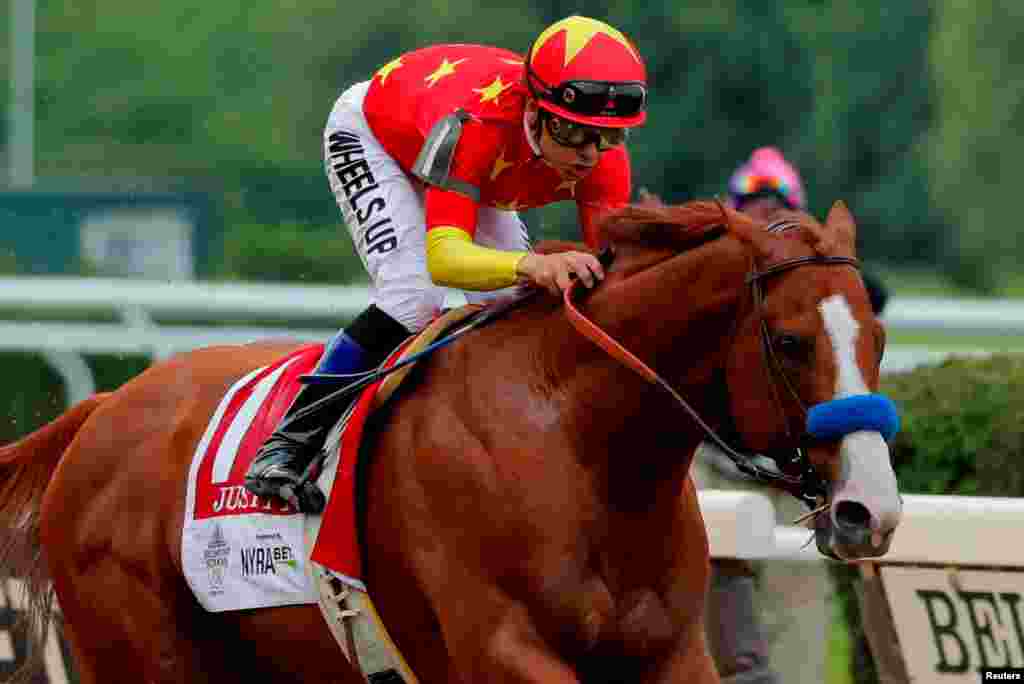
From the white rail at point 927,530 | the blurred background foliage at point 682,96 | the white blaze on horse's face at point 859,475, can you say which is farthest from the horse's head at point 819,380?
the blurred background foliage at point 682,96

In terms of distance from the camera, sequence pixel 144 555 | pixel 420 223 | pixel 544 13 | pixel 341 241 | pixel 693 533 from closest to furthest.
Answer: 1. pixel 693 533
2. pixel 420 223
3. pixel 144 555
4. pixel 341 241
5. pixel 544 13

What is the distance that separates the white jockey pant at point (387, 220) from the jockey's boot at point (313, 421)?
6 cm

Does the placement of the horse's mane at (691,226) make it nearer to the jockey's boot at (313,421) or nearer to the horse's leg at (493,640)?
the jockey's boot at (313,421)

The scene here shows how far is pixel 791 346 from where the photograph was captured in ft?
12.8

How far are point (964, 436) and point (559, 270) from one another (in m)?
2.89

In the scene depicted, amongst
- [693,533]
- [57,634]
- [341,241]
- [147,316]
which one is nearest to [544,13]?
[341,241]

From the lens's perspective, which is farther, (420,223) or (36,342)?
(36,342)

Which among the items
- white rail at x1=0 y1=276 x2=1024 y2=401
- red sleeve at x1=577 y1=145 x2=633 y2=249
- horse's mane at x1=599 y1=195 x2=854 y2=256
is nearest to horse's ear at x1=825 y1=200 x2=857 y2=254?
horse's mane at x1=599 y1=195 x2=854 y2=256

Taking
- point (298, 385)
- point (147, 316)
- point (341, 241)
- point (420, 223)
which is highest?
point (420, 223)

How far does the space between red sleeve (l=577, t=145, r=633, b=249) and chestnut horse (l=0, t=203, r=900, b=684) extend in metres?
0.37

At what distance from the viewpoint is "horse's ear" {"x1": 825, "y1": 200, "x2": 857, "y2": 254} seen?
4035 millimetres

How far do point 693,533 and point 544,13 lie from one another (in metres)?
22.4

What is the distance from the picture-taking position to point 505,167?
178 inches

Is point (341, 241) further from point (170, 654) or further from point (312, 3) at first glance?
point (170, 654)
